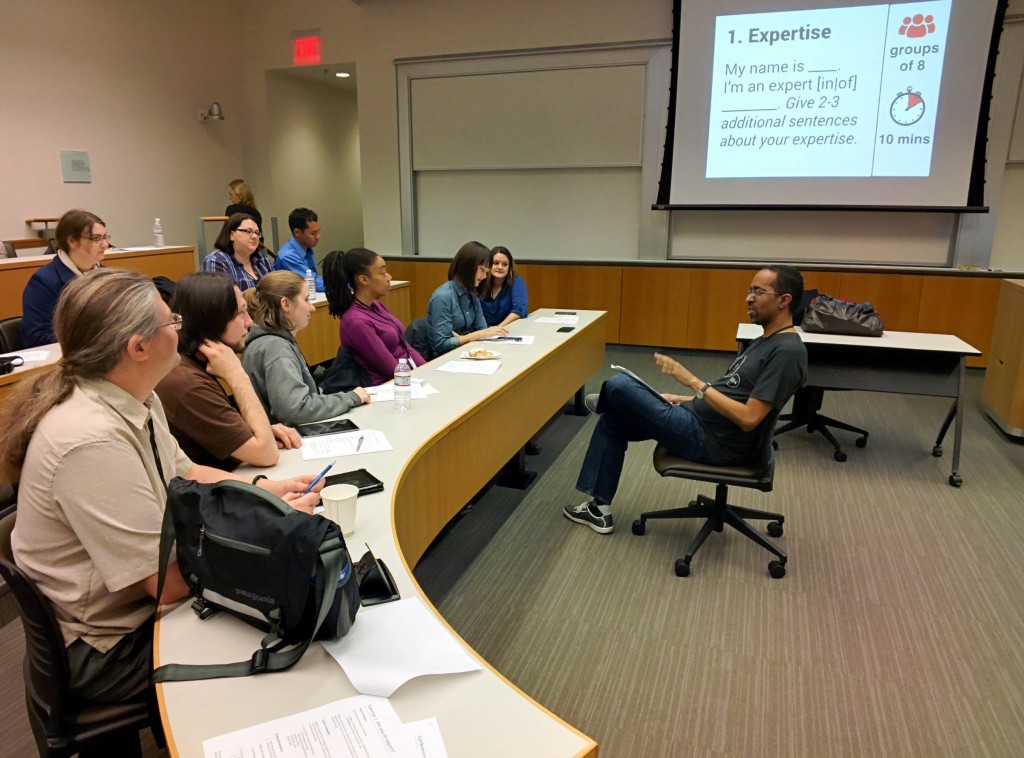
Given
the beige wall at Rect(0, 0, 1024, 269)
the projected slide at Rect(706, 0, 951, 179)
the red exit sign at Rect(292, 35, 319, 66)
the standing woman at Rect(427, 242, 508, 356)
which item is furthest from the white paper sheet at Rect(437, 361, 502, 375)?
the red exit sign at Rect(292, 35, 319, 66)

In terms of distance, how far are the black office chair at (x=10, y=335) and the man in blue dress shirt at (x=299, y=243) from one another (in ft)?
6.64

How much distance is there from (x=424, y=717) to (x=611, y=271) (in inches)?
224

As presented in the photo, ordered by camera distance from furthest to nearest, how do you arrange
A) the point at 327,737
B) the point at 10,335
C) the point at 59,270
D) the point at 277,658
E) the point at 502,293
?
the point at 502,293
the point at 59,270
the point at 10,335
the point at 277,658
the point at 327,737

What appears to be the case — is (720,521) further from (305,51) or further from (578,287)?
(305,51)

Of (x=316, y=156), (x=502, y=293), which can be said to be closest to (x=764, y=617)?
(x=502, y=293)

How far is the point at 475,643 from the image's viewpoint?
2258 mm

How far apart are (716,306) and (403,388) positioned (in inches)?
167

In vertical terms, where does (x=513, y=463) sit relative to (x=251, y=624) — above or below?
below

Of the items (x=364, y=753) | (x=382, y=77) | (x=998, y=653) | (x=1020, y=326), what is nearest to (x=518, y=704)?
(x=364, y=753)

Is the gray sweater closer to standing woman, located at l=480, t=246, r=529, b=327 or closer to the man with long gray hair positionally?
the man with long gray hair

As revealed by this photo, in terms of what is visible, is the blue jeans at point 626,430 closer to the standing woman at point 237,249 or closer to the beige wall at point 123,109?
the standing woman at point 237,249

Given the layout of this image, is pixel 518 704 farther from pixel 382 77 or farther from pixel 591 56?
pixel 382 77

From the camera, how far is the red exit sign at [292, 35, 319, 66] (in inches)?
284

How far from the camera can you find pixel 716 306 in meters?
6.11
